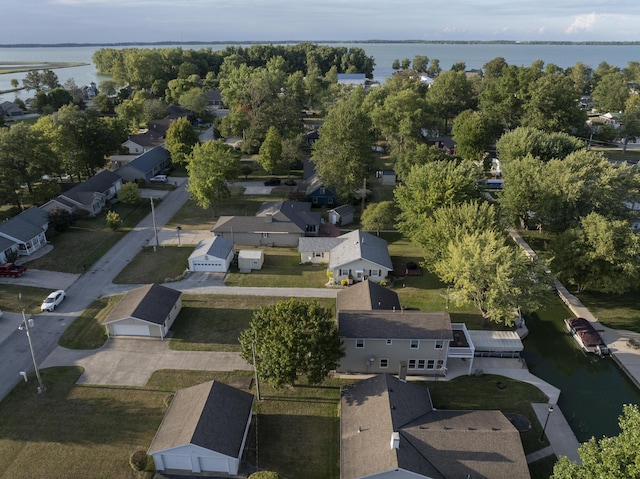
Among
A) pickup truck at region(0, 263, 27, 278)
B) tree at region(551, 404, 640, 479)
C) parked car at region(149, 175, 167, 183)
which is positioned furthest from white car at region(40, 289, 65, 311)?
tree at region(551, 404, 640, 479)

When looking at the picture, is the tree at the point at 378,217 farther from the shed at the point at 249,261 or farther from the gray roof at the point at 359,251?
the shed at the point at 249,261

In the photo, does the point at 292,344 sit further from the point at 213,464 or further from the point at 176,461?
the point at 176,461

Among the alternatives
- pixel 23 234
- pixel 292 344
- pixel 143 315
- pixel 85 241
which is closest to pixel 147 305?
pixel 143 315

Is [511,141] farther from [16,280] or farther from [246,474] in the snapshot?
[16,280]

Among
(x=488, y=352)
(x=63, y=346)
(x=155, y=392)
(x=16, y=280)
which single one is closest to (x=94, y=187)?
(x=16, y=280)

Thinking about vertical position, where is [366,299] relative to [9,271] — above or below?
above
